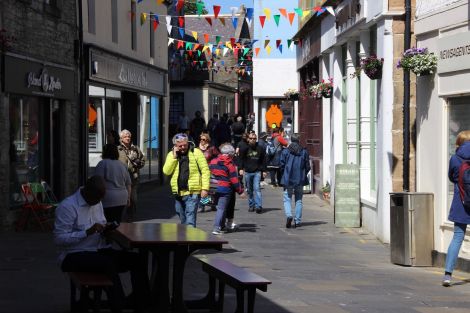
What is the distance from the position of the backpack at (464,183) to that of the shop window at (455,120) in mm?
1791

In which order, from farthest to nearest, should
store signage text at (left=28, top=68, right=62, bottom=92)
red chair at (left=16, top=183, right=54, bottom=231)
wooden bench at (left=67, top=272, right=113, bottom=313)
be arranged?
1. store signage text at (left=28, top=68, right=62, bottom=92)
2. red chair at (left=16, top=183, right=54, bottom=231)
3. wooden bench at (left=67, top=272, right=113, bottom=313)

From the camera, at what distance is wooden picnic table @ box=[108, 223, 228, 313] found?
8195 millimetres

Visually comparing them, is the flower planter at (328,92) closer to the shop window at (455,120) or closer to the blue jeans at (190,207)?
the shop window at (455,120)

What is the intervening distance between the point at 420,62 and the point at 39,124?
8.87 metres

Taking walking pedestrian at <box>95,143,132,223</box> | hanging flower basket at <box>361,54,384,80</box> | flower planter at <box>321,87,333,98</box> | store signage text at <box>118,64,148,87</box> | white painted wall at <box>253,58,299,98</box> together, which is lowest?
walking pedestrian at <box>95,143,132,223</box>

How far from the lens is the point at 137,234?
864 cm

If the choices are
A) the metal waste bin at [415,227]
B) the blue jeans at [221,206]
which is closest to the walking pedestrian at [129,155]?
the blue jeans at [221,206]

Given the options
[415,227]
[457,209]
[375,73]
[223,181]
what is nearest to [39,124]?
[223,181]

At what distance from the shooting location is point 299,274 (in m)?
12.0

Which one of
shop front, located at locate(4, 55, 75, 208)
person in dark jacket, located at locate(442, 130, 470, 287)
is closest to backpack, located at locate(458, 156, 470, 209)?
person in dark jacket, located at locate(442, 130, 470, 287)

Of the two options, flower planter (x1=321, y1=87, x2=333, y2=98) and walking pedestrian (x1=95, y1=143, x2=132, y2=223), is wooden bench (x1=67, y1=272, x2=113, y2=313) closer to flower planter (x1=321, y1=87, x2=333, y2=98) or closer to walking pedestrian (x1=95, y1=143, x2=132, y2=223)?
walking pedestrian (x1=95, y1=143, x2=132, y2=223)

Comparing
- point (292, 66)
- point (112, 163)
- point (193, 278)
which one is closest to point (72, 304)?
point (193, 278)

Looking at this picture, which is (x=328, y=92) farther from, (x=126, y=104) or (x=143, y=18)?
(x=143, y=18)

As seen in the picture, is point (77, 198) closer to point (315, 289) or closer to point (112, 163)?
point (315, 289)
